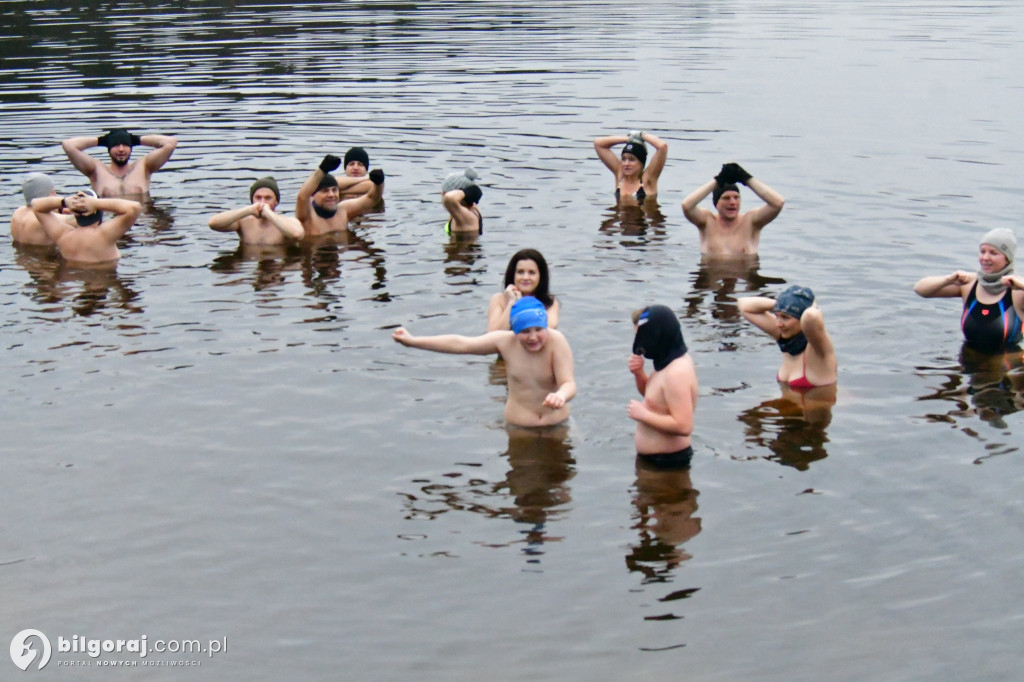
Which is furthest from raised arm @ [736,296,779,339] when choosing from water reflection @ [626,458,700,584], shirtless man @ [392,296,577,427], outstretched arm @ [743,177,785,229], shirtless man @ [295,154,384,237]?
shirtless man @ [295,154,384,237]

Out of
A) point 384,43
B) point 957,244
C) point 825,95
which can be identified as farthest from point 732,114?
point 384,43

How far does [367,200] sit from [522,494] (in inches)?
410

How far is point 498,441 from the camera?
12062 millimetres

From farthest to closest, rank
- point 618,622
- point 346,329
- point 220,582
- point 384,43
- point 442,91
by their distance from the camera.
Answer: point 384,43
point 442,91
point 346,329
point 220,582
point 618,622

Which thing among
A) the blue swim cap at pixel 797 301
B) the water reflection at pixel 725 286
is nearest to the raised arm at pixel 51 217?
the water reflection at pixel 725 286

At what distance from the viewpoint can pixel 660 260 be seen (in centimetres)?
1825

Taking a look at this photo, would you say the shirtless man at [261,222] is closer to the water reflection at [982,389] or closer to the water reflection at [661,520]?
the water reflection at [661,520]

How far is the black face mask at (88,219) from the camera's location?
58.6 ft

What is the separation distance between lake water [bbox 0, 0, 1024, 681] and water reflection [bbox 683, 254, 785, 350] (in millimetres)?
68

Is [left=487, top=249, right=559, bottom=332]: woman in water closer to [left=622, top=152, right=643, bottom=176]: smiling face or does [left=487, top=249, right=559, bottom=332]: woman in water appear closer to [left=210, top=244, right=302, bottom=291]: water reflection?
[left=210, top=244, right=302, bottom=291]: water reflection

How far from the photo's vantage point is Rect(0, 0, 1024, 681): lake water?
8.89 m

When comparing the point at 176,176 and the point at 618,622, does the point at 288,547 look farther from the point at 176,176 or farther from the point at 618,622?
the point at 176,176

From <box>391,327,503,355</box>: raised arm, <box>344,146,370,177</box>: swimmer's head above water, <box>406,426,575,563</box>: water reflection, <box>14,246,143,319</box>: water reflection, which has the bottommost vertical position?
<box>406,426,575,563</box>: water reflection

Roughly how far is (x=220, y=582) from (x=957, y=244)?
43.6 feet
